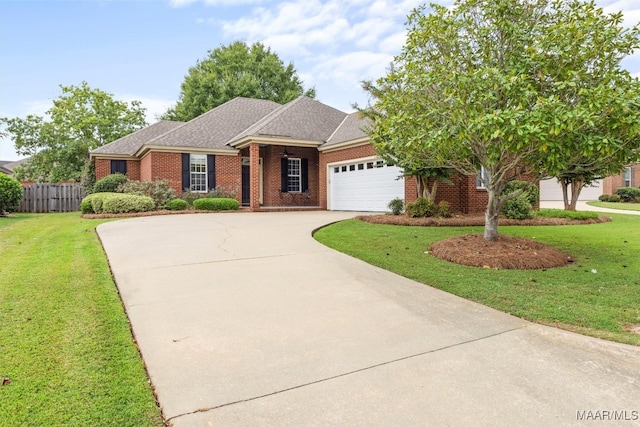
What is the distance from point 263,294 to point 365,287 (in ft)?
4.23

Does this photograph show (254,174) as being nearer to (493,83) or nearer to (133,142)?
(133,142)

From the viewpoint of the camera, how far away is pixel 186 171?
18.0 metres

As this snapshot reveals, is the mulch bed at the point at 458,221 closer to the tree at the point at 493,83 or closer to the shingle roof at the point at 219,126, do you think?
the tree at the point at 493,83

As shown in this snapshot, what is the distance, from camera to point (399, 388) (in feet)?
8.20

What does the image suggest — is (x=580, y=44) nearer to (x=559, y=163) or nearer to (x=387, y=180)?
(x=559, y=163)

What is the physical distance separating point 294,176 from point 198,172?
4688mm

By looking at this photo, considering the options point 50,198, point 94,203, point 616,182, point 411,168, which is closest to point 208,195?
point 94,203

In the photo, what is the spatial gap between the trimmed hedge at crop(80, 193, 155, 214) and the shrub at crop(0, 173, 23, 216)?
2.71m

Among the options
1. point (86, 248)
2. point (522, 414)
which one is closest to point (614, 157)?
point (522, 414)

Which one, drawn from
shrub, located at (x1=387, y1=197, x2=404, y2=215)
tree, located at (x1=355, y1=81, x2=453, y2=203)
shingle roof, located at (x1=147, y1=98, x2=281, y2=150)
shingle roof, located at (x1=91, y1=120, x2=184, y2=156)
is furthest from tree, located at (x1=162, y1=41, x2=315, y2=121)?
shrub, located at (x1=387, y1=197, x2=404, y2=215)

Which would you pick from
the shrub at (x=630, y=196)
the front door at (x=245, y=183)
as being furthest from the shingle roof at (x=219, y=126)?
the shrub at (x=630, y=196)

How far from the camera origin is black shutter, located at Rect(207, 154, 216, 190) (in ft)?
60.4

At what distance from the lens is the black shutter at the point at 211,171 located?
18422mm

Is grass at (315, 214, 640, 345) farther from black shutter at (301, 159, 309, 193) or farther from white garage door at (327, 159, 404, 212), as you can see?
black shutter at (301, 159, 309, 193)
